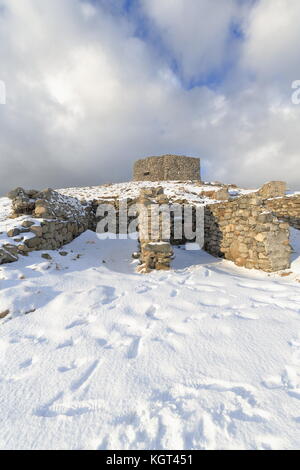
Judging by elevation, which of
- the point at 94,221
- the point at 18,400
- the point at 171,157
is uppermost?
the point at 171,157

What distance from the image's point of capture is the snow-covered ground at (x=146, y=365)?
1.57m

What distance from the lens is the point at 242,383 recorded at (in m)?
2.00

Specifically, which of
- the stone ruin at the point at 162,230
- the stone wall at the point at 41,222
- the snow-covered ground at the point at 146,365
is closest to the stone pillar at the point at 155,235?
the stone ruin at the point at 162,230

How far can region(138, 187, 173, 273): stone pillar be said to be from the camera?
6004mm

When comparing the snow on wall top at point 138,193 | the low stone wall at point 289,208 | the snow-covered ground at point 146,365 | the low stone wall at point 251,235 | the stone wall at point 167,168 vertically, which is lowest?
the snow-covered ground at point 146,365

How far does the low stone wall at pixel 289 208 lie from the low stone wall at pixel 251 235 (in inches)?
159

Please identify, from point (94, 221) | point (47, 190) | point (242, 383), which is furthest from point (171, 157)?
point (242, 383)

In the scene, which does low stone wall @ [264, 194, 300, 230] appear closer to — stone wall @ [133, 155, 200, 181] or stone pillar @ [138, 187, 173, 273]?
stone pillar @ [138, 187, 173, 273]

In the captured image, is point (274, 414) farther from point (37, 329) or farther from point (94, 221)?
point (94, 221)

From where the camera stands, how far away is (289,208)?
10.4 meters

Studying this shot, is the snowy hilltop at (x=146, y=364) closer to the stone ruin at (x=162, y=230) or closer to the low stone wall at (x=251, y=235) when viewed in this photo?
the stone ruin at (x=162, y=230)

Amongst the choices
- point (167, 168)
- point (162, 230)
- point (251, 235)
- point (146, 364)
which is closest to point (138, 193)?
point (162, 230)

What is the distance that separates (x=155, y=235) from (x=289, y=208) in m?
8.25

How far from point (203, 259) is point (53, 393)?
638 centimetres
